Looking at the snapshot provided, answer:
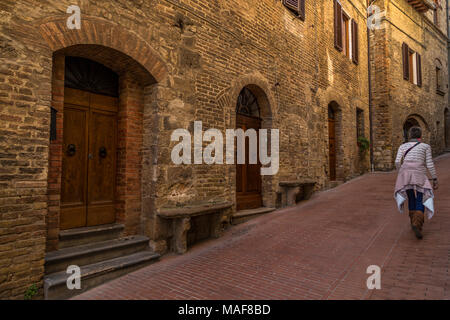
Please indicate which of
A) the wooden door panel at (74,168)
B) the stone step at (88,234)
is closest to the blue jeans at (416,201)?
the stone step at (88,234)

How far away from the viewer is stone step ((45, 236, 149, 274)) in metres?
3.49

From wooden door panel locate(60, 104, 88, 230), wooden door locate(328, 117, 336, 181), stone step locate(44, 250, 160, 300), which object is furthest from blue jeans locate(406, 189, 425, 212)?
wooden door locate(328, 117, 336, 181)

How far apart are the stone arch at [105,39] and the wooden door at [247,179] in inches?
103

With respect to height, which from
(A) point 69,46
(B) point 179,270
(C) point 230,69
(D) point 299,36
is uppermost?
(D) point 299,36

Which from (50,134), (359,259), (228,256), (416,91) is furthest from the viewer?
(416,91)

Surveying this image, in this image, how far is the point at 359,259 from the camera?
3887 mm

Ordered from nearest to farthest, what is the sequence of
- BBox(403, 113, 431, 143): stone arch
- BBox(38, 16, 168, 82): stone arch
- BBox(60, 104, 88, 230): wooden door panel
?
BBox(38, 16, 168, 82): stone arch → BBox(60, 104, 88, 230): wooden door panel → BBox(403, 113, 431, 143): stone arch

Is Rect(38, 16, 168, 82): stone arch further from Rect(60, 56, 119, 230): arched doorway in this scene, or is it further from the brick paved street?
the brick paved street

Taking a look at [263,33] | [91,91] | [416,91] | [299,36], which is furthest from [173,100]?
[416,91]

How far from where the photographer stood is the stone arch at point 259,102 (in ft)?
19.5

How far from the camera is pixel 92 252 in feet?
12.4

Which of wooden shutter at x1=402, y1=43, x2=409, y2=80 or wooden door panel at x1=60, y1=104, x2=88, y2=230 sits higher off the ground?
wooden shutter at x1=402, y1=43, x2=409, y2=80

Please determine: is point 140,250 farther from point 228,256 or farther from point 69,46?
point 69,46

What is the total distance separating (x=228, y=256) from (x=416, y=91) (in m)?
15.4
